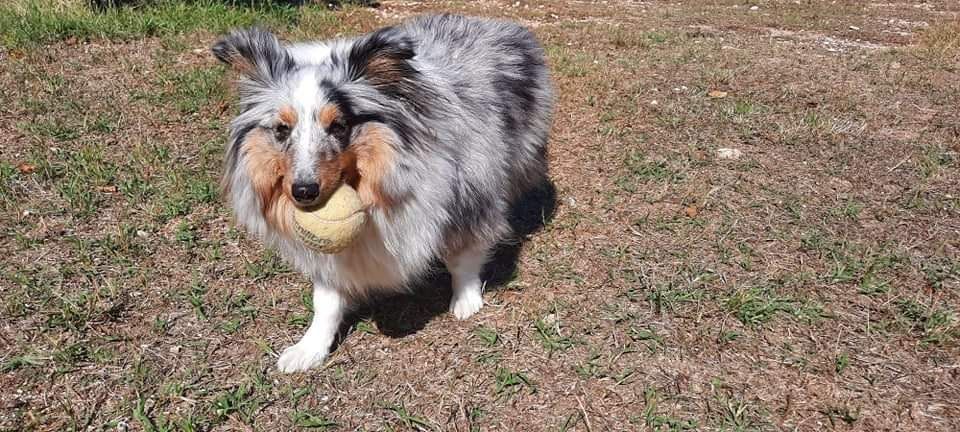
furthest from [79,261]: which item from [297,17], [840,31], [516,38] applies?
[840,31]

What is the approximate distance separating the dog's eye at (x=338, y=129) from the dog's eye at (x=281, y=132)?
→ 16cm

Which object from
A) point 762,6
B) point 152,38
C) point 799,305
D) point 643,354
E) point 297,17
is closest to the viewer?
point 643,354

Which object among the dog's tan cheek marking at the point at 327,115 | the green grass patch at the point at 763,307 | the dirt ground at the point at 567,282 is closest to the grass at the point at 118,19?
the dirt ground at the point at 567,282

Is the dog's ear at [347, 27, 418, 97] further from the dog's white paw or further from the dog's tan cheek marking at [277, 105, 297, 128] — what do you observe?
the dog's white paw

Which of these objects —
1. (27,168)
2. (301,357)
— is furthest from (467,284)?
(27,168)

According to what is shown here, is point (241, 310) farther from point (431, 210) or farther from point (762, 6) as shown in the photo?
point (762, 6)

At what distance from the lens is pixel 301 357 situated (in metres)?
2.87

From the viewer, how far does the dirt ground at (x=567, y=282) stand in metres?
2.67

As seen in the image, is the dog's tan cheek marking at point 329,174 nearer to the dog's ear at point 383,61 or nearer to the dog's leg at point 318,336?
the dog's ear at point 383,61

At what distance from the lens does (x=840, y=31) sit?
29.3 ft

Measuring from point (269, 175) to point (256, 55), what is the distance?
1.50ft

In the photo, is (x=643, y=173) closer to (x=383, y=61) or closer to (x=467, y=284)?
(x=467, y=284)

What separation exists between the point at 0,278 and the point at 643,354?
3.33m

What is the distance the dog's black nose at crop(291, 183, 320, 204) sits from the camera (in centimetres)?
211
